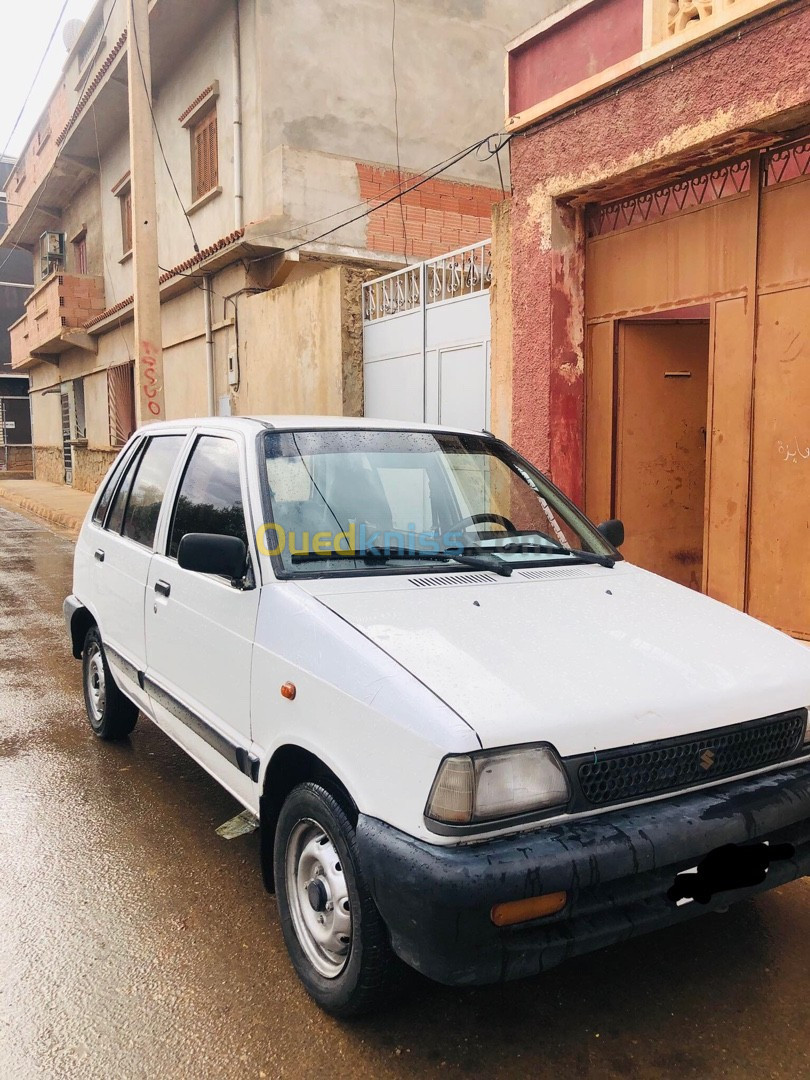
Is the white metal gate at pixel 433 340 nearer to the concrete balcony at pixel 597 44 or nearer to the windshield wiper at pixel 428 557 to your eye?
the concrete balcony at pixel 597 44

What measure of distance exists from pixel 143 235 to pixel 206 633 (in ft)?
29.2

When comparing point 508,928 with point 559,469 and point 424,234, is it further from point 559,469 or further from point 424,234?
point 424,234

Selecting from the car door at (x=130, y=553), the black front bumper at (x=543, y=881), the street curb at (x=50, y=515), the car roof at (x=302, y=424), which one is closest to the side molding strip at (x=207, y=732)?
the car door at (x=130, y=553)

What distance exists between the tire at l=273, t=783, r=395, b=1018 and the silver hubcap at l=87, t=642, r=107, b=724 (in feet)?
7.97

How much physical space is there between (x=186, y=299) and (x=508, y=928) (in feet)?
48.0

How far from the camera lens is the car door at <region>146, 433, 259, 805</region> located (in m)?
2.95

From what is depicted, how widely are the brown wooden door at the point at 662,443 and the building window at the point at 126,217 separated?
46.5 feet

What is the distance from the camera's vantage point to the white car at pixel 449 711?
2074mm

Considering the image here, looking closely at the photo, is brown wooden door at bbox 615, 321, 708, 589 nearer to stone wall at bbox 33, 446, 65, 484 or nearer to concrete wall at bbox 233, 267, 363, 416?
concrete wall at bbox 233, 267, 363, 416

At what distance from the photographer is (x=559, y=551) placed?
3484 millimetres

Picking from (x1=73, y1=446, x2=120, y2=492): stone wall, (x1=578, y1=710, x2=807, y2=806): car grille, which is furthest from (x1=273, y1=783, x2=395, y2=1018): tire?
(x1=73, y1=446, x2=120, y2=492): stone wall

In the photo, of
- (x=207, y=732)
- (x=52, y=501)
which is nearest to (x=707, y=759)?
(x=207, y=732)

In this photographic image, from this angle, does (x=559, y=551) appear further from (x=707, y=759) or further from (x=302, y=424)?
(x=707, y=759)

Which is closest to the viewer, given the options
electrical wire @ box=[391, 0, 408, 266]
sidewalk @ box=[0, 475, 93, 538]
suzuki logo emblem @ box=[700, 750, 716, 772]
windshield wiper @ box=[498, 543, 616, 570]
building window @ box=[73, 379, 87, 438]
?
suzuki logo emblem @ box=[700, 750, 716, 772]
